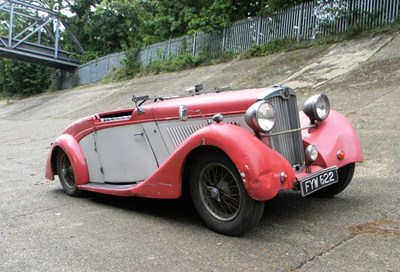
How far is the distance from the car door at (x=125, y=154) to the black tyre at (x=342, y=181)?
1862 mm

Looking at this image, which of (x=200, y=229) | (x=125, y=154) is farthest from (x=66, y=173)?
(x=200, y=229)

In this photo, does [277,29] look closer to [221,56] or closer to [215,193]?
[221,56]

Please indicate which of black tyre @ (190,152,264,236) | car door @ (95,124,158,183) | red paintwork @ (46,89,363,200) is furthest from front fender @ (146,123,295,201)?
car door @ (95,124,158,183)

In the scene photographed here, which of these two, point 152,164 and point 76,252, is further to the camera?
point 152,164

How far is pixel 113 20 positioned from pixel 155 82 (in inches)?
482

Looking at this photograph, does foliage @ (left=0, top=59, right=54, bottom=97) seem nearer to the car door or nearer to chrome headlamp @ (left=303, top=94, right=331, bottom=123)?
the car door

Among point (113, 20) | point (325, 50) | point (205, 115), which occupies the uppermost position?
point (113, 20)

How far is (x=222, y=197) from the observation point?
397cm

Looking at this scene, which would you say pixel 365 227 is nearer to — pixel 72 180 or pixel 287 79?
pixel 72 180

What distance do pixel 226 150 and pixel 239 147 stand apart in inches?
4.8

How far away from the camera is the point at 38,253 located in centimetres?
381

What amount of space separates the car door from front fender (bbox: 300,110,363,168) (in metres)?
1.68

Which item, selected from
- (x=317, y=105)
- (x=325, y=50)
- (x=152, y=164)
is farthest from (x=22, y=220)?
(x=325, y=50)

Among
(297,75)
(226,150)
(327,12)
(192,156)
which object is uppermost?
(327,12)
